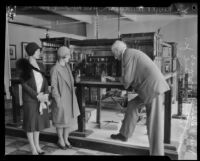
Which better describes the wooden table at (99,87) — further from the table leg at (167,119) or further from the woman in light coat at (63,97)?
the woman in light coat at (63,97)

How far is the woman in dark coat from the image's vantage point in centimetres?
218

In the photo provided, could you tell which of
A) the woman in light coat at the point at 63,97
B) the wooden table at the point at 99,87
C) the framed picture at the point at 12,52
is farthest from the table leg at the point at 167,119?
the framed picture at the point at 12,52

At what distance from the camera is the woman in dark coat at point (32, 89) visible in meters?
2.18

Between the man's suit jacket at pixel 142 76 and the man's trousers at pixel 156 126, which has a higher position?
the man's suit jacket at pixel 142 76

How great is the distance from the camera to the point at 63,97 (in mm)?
2422

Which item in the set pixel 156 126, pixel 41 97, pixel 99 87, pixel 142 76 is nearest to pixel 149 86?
pixel 142 76

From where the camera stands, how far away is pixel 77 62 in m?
3.49

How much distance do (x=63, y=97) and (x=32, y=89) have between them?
359mm

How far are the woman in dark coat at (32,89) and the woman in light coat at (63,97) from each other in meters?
0.14

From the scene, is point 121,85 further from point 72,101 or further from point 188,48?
point 188,48

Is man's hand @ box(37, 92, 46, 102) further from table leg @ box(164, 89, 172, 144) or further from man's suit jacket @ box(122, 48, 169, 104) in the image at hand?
table leg @ box(164, 89, 172, 144)
